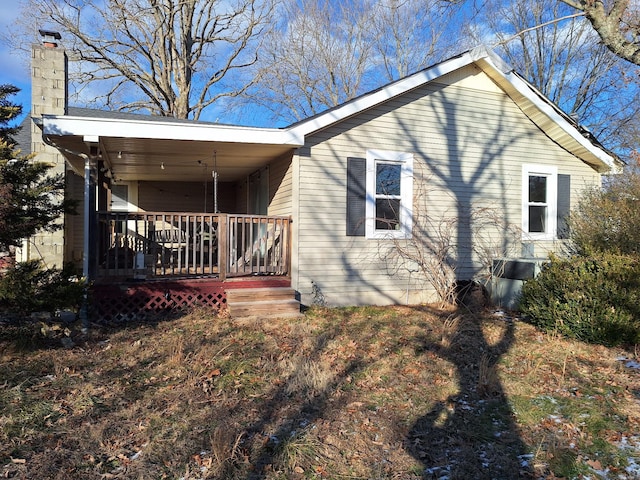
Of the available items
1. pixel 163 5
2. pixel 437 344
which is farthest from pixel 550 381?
pixel 163 5

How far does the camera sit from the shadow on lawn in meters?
3.20

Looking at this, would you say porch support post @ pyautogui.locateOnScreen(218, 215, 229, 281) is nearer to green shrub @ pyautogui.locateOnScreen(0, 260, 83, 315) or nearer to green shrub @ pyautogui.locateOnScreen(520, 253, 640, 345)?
green shrub @ pyautogui.locateOnScreen(0, 260, 83, 315)

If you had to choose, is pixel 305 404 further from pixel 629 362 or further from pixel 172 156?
pixel 172 156

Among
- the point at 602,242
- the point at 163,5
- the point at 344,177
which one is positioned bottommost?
the point at 602,242

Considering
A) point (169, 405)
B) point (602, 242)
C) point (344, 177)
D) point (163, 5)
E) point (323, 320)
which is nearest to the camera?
point (169, 405)

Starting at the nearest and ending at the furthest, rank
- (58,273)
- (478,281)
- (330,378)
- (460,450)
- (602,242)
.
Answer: (460,450) < (330,378) < (58,273) < (602,242) < (478,281)

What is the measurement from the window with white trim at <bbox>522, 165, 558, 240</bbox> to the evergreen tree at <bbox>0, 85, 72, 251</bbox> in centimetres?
901

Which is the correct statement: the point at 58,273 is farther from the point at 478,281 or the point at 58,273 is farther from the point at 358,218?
the point at 478,281

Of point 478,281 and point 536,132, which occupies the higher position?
point 536,132

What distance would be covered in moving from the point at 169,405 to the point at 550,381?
3939 mm

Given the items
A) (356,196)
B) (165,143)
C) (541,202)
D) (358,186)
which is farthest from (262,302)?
(541,202)

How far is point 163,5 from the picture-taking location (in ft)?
67.4

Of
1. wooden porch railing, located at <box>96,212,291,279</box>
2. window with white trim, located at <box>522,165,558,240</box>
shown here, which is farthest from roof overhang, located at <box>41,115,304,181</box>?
window with white trim, located at <box>522,165,558,240</box>

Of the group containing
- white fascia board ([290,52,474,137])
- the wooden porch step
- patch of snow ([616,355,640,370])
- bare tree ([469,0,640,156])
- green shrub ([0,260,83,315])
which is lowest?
patch of snow ([616,355,640,370])
